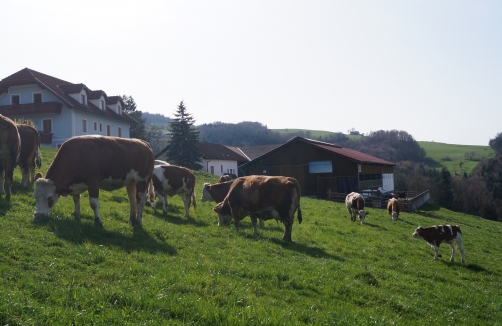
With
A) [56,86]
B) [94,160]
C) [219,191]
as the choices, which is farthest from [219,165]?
[94,160]

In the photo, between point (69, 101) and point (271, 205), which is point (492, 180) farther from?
point (271, 205)

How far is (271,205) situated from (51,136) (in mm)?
37106

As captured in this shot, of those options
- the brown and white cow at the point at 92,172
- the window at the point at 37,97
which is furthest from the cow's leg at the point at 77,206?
the window at the point at 37,97

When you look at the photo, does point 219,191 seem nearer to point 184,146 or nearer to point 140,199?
point 140,199

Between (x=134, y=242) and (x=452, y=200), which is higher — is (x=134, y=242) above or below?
above

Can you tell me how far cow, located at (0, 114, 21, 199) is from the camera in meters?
12.0

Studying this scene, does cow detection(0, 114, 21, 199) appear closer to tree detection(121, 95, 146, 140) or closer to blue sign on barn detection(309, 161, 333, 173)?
blue sign on barn detection(309, 161, 333, 173)

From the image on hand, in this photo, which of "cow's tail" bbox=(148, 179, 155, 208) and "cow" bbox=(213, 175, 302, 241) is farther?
"cow's tail" bbox=(148, 179, 155, 208)

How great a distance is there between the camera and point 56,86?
46.7 meters

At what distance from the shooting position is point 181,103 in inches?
2249

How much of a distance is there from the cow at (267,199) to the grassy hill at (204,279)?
0.67 meters

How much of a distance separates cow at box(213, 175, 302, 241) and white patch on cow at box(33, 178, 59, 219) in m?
5.90

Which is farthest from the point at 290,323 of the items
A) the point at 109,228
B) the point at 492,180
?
the point at 492,180

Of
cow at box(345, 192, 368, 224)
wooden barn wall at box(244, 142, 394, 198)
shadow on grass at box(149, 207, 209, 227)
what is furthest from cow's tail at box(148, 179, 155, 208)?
wooden barn wall at box(244, 142, 394, 198)
